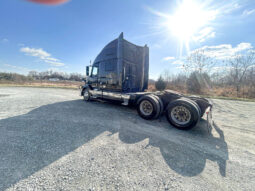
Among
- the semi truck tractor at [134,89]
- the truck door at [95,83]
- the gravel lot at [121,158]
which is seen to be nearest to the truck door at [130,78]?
the semi truck tractor at [134,89]

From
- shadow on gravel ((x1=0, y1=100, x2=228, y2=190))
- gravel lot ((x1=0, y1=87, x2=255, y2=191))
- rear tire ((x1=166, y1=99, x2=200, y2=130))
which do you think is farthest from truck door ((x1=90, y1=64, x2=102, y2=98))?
rear tire ((x1=166, y1=99, x2=200, y2=130))

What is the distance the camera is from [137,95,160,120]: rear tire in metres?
3.75

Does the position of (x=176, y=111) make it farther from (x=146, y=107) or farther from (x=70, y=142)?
(x=70, y=142)

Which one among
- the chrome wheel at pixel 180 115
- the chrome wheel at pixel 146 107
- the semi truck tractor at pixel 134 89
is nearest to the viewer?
the chrome wheel at pixel 180 115

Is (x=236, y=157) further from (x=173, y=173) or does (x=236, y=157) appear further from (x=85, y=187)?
(x=85, y=187)

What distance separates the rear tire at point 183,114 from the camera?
303 cm

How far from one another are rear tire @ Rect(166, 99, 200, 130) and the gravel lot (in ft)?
0.84

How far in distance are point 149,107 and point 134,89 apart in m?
A: 2.19


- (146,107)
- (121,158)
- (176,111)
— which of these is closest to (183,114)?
(176,111)

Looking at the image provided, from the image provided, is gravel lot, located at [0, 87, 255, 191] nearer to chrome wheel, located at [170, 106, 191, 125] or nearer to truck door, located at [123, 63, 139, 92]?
chrome wheel, located at [170, 106, 191, 125]

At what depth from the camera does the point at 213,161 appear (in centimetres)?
193

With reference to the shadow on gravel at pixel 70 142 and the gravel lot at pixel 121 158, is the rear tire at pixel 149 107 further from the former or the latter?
the gravel lot at pixel 121 158

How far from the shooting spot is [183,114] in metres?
3.30

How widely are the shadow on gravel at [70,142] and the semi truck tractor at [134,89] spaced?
1.87 ft
